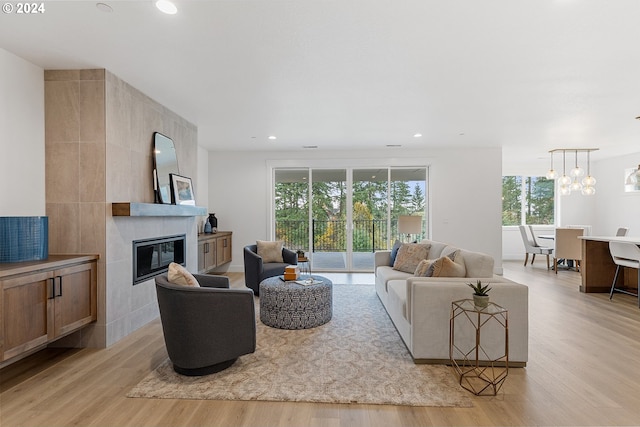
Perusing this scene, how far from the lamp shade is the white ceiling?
1.63 metres

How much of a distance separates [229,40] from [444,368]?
10.2ft

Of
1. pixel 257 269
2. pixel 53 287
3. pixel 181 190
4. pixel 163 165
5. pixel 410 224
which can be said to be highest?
pixel 163 165

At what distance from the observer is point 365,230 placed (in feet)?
21.9

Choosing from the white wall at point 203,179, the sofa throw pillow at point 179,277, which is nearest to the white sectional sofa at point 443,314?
the sofa throw pillow at point 179,277

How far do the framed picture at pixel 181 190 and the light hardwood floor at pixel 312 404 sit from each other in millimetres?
1695

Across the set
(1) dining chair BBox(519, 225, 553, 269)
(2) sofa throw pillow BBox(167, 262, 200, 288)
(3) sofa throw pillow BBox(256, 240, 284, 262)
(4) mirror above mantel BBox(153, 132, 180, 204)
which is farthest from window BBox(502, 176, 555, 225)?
(2) sofa throw pillow BBox(167, 262, 200, 288)

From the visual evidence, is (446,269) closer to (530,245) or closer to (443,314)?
(443,314)

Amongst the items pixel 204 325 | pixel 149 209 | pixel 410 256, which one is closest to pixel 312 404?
pixel 204 325

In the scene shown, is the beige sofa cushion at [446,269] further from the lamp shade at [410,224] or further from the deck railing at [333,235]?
the deck railing at [333,235]

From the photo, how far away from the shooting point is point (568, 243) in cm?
657

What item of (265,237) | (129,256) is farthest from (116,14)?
(265,237)

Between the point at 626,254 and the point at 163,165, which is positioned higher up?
the point at 163,165

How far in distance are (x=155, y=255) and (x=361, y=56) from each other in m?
3.16

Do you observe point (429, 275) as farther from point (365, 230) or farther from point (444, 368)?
point (365, 230)
